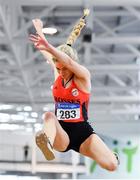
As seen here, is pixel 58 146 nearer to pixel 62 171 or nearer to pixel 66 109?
pixel 66 109

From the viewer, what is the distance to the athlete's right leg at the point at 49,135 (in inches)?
153

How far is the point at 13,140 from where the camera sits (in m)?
16.7

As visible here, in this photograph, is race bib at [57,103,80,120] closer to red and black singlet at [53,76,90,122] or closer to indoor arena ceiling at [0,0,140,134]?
red and black singlet at [53,76,90,122]

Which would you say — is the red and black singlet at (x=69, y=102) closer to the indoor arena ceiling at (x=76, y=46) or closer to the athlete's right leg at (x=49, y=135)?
the athlete's right leg at (x=49, y=135)

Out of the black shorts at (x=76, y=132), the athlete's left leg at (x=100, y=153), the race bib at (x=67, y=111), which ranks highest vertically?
the race bib at (x=67, y=111)

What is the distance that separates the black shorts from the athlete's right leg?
141 millimetres

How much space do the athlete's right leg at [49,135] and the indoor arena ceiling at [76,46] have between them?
5573 mm

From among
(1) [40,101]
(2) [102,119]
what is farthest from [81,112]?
(2) [102,119]

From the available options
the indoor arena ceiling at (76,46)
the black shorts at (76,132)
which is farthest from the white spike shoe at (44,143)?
the indoor arena ceiling at (76,46)

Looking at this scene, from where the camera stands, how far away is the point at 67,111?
13.6 ft

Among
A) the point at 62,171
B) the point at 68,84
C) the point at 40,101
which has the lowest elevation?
the point at 62,171

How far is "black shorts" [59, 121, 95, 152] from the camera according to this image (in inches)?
Answer: 164

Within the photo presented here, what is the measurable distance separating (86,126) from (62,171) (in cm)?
1119

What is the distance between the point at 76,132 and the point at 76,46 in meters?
8.50
